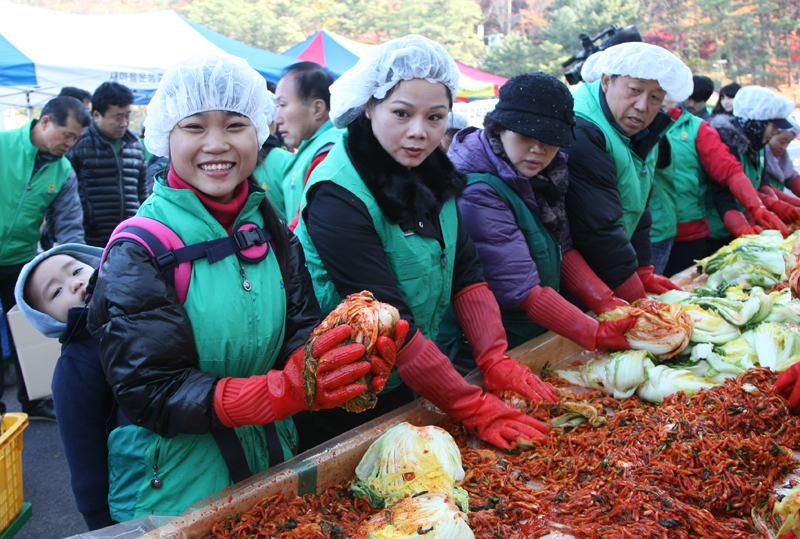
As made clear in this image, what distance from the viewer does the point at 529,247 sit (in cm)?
304

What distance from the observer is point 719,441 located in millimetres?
2049

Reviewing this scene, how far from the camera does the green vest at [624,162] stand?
3.51 metres

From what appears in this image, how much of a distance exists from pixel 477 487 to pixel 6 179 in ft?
16.2

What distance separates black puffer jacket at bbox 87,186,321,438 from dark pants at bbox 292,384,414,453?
890 mm

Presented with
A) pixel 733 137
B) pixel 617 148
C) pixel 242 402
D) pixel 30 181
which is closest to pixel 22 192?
pixel 30 181

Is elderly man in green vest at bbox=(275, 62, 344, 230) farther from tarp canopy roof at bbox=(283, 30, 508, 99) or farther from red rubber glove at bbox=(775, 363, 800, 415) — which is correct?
tarp canopy roof at bbox=(283, 30, 508, 99)

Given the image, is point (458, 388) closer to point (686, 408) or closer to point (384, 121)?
point (686, 408)

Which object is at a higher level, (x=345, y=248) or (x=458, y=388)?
(x=345, y=248)

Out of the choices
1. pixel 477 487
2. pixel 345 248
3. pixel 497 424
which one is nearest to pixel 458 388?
pixel 497 424

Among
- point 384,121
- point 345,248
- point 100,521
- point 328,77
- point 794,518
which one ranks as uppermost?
point 328,77

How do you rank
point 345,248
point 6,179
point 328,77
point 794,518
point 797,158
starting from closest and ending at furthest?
point 794,518 < point 345,248 < point 328,77 < point 6,179 < point 797,158

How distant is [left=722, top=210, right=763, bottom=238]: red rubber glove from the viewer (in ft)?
17.7

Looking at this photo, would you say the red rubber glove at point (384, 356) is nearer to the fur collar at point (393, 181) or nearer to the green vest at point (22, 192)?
the fur collar at point (393, 181)

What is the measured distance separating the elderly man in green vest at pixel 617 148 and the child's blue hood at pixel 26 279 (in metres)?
2.59
